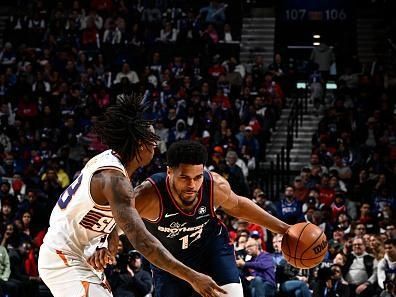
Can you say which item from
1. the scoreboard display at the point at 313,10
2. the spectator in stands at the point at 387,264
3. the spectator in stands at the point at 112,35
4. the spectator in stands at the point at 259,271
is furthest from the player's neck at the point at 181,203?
the scoreboard display at the point at 313,10

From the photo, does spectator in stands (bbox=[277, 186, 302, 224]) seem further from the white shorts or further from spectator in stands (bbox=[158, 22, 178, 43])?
the white shorts

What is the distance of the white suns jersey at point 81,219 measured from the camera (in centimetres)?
477

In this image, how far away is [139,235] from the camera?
175 inches

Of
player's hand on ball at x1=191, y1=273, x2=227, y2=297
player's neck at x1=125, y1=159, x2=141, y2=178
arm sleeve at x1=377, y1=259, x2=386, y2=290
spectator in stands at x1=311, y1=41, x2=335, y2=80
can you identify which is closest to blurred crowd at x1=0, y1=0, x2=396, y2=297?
arm sleeve at x1=377, y1=259, x2=386, y2=290

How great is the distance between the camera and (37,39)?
62.5ft

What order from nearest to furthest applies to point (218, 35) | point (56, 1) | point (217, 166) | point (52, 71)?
point (217, 166), point (52, 71), point (218, 35), point (56, 1)

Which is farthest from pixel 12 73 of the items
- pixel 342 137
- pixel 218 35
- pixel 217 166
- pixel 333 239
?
pixel 333 239

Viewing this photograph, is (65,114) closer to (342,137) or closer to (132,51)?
(132,51)

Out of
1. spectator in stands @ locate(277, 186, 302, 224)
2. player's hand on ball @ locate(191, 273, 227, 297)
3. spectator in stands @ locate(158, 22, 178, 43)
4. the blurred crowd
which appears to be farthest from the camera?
spectator in stands @ locate(158, 22, 178, 43)

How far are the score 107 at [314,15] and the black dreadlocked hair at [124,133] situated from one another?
15.9 m

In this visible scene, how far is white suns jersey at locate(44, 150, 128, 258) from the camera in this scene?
15.6 ft

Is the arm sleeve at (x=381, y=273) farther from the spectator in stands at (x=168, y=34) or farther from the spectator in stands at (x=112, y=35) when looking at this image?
the spectator in stands at (x=112, y=35)

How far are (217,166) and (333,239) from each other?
276 centimetres

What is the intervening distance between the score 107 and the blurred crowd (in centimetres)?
196
